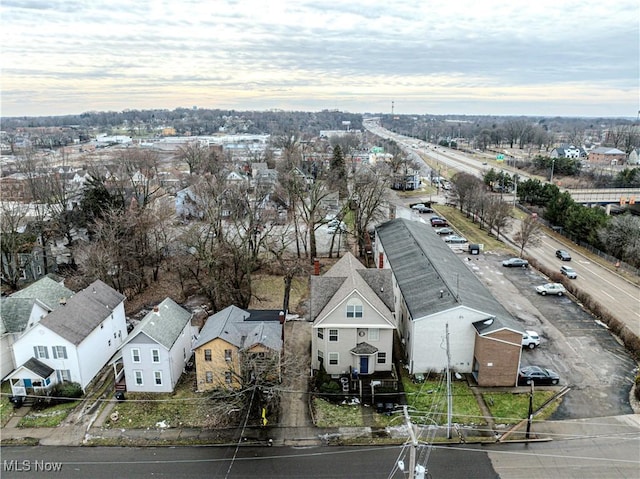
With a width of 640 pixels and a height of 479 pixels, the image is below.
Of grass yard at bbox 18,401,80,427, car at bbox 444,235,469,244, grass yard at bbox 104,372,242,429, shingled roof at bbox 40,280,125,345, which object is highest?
shingled roof at bbox 40,280,125,345

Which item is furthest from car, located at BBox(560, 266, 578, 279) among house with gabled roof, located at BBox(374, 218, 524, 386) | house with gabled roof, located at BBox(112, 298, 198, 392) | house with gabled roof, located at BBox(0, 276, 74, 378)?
house with gabled roof, located at BBox(0, 276, 74, 378)

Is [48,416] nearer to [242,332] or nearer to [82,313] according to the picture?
[82,313]

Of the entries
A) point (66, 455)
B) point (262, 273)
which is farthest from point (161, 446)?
point (262, 273)

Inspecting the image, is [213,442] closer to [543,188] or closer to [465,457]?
[465,457]

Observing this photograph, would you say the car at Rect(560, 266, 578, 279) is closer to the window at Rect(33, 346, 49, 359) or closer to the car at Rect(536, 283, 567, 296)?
the car at Rect(536, 283, 567, 296)

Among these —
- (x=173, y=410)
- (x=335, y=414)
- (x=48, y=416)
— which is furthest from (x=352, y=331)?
(x=48, y=416)

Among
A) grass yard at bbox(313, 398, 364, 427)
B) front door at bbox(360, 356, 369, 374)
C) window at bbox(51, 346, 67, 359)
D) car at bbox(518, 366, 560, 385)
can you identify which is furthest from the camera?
front door at bbox(360, 356, 369, 374)
